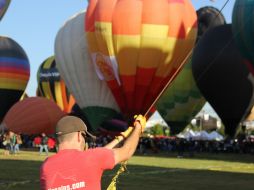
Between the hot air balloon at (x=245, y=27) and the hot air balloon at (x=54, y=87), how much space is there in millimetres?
15865

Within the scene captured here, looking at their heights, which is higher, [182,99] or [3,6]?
[3,6]

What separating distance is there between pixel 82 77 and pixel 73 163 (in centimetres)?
2183

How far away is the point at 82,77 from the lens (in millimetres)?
24500

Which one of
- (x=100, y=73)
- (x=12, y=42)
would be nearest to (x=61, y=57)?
(x=100, y=73)

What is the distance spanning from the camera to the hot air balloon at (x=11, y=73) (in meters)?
32.8

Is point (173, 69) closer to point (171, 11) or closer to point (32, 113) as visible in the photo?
point (171, 11)

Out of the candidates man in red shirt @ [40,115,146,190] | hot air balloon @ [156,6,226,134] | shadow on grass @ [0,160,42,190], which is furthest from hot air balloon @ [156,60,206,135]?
man in red shirt @ [40,115,146,190]

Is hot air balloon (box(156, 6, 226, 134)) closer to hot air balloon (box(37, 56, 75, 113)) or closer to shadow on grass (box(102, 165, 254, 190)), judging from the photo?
hot air balloon (box(37, 56, 75, 113))

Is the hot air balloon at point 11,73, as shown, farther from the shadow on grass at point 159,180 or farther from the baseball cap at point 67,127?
the baseball cap at point 67,127

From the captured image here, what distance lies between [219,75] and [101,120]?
5.43 m

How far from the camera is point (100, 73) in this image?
23281mm

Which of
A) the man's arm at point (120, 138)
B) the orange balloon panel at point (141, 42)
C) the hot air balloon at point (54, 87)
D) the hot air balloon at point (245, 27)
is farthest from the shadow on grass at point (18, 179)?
the hot air balloon at point (54, 87)

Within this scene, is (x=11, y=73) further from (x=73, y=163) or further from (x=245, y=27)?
(x=73, y=163)

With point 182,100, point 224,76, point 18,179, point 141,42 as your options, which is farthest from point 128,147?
point 182,100
